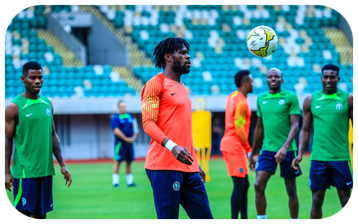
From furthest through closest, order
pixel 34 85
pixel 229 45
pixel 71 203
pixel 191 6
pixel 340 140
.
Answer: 1. pixel 191 6
2. pixel 229 45
3. pixel 71 203
4. pixel 340 140
5. pixel 34 85

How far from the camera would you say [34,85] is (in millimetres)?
4941

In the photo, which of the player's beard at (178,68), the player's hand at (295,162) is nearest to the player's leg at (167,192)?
the player's beard at (178,68)

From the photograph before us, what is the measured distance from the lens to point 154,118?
3.88m

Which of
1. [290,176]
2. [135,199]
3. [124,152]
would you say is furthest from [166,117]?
[124,152]

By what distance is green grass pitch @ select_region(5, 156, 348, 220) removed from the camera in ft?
23.8

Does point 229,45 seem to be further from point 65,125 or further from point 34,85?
point 34,85

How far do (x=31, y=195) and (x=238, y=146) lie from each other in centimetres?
310

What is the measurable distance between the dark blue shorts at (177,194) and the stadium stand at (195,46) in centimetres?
1471

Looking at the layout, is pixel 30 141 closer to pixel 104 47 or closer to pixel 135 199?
pixel 135 199

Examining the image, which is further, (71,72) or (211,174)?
(71,72)

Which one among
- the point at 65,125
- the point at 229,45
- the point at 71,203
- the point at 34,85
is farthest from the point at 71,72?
the point at 34,85

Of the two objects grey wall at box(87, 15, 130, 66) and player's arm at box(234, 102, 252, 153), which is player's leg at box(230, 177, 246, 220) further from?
grey wall at box(87, 15, 130, 66)

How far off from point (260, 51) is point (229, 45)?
15.9 meters

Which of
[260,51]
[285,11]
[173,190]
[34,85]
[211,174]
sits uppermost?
[285,11]
